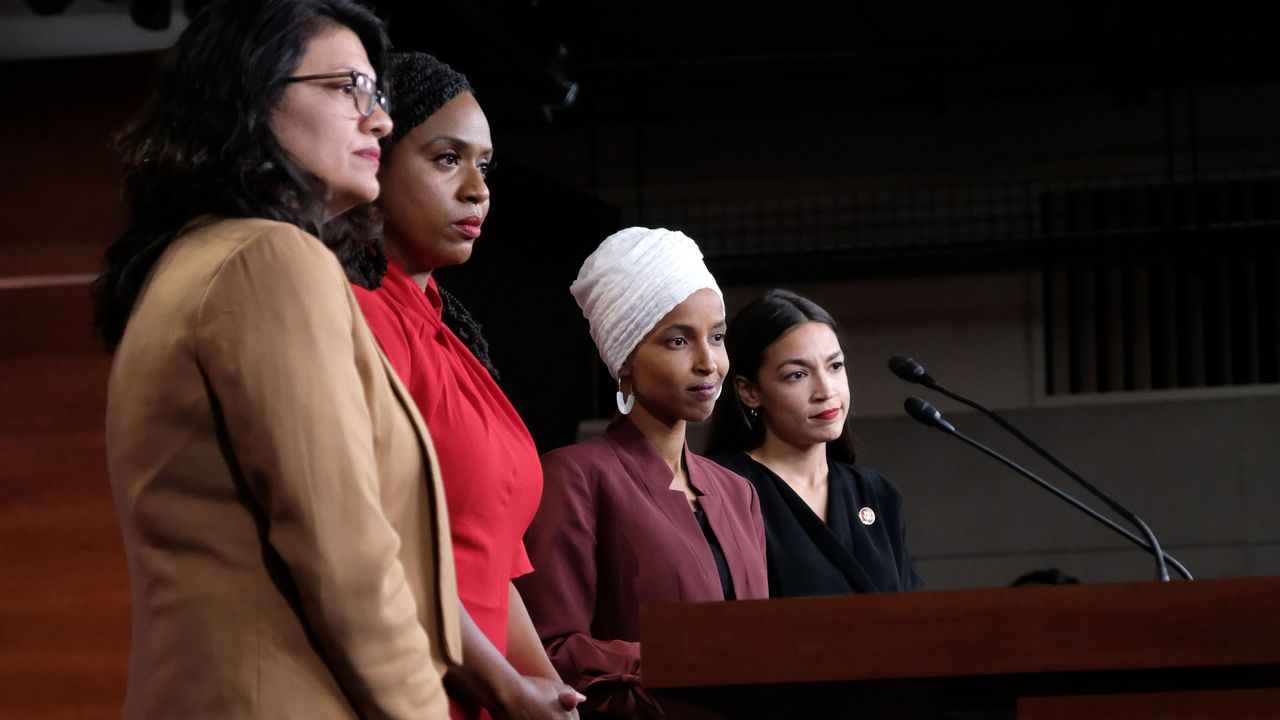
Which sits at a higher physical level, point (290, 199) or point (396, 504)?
point (290, 199)

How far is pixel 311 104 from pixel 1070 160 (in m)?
6.51

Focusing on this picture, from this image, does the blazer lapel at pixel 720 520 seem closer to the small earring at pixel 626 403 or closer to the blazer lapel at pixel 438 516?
the small earring at pixel 626 403

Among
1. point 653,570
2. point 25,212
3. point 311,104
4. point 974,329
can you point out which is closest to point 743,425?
point 653,570

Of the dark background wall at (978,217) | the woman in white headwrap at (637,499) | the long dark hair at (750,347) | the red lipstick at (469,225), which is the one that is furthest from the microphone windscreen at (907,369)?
the dark background wall at (978,217)

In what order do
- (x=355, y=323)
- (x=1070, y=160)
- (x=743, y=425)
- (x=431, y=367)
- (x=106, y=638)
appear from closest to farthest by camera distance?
(x=355, y=323) < (x=431, y=367) < (x=106, y=638) < (x=743, y=425) < (x=1070, y=160)

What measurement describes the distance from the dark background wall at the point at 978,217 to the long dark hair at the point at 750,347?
6.98 ft

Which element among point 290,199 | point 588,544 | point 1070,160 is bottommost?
point 588,544

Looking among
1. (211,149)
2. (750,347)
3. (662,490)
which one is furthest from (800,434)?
(211,149)

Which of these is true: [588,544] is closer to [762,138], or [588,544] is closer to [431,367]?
[431,367]

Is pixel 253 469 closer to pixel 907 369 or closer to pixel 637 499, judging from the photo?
pixel 637 499

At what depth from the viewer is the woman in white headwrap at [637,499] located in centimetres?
238

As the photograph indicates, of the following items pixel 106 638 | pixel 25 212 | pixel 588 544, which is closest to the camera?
pixel 588 544

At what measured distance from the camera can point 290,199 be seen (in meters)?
1.44

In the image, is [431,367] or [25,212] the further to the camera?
[25,212]
